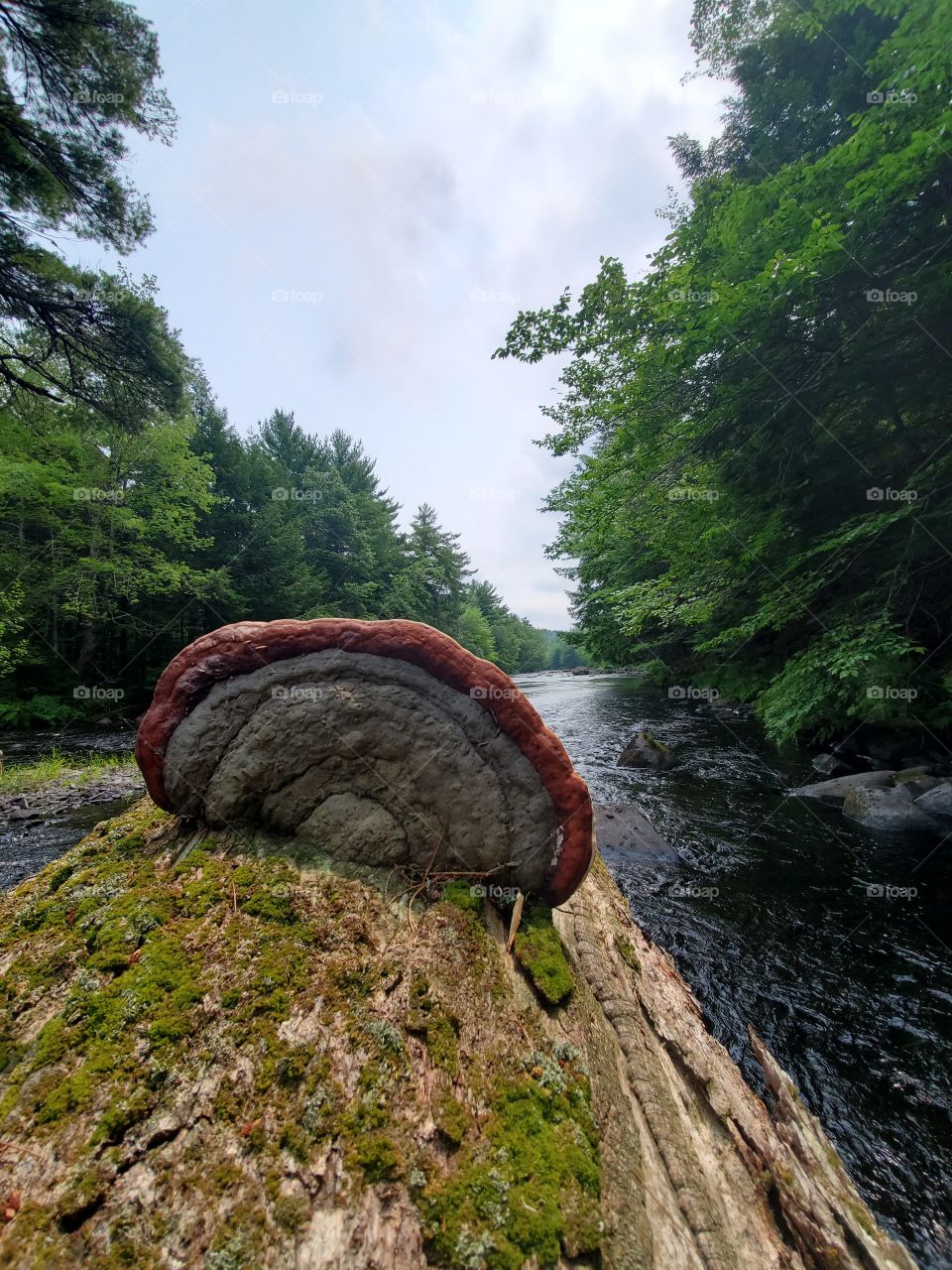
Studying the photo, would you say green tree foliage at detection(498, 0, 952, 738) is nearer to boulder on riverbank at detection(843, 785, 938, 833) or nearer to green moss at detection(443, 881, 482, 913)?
boulder on riverbank at detection(843, 785, 938, 833)

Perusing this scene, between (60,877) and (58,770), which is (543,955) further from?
(58,770)

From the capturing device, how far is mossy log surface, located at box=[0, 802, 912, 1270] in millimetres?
1084

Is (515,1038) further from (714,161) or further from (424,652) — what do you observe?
(714,161)

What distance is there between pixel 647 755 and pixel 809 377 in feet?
21.1

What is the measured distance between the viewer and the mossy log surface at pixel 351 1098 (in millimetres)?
1084

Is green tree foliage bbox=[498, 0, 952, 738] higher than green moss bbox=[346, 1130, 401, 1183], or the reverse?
green tree foliage bbox=[498, 0, 952, 738]

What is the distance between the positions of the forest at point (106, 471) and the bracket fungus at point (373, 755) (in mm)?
9564

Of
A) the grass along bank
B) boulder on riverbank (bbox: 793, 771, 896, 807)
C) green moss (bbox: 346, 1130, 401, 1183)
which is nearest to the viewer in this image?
green moss (bbox: 346, 1130, 401, 1183)

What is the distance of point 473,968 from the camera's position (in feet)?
6.03

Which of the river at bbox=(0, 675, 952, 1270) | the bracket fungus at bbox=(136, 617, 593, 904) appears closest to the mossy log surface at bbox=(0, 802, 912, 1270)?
the bracket fungus at bbox=(136, 617, 593, 904)

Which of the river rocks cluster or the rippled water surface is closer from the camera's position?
the rippled water surface

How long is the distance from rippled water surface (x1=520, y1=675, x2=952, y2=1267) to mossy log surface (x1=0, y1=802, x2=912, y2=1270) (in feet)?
4.04

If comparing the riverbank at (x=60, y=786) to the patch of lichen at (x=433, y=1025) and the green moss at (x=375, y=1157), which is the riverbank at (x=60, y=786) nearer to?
the patch of lichen at (x=433, y=1025)

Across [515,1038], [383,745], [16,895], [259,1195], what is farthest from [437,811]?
[16,895]
